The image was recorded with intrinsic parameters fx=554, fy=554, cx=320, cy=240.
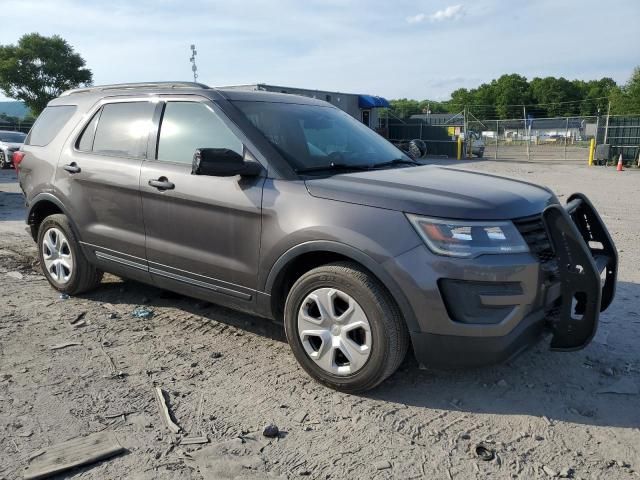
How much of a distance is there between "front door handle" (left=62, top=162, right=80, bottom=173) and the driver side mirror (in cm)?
169

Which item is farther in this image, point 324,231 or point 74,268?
point 74,268

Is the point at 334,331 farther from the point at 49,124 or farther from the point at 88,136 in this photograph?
the point at 49,124

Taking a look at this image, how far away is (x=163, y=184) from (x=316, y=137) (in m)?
1.14

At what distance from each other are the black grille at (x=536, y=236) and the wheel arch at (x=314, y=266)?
0.75 metres

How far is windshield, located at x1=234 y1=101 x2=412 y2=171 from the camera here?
372 centimetres

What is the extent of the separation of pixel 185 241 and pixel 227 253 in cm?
40

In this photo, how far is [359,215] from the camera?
10.1ft

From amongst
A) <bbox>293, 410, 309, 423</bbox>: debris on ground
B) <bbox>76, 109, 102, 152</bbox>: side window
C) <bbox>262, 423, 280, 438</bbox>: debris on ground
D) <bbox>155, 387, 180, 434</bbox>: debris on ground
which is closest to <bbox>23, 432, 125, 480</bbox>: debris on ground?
<bbox>155, 387, 180, 434</bbox>: debris on ground

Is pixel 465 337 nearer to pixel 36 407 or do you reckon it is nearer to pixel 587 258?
pixel 587 258

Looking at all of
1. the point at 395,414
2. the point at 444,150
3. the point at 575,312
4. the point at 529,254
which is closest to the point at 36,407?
the point at 395,414

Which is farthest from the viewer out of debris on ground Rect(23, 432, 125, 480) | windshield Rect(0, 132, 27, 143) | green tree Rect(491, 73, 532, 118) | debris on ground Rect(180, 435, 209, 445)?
green tree Rect(491, 73, 532, 118)

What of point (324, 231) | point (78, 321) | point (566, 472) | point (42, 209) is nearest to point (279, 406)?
point (324, 231)

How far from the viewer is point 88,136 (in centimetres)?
468

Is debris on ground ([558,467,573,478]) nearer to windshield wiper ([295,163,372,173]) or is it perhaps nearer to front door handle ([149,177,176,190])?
windshield wiper ([295,163,372,173])
